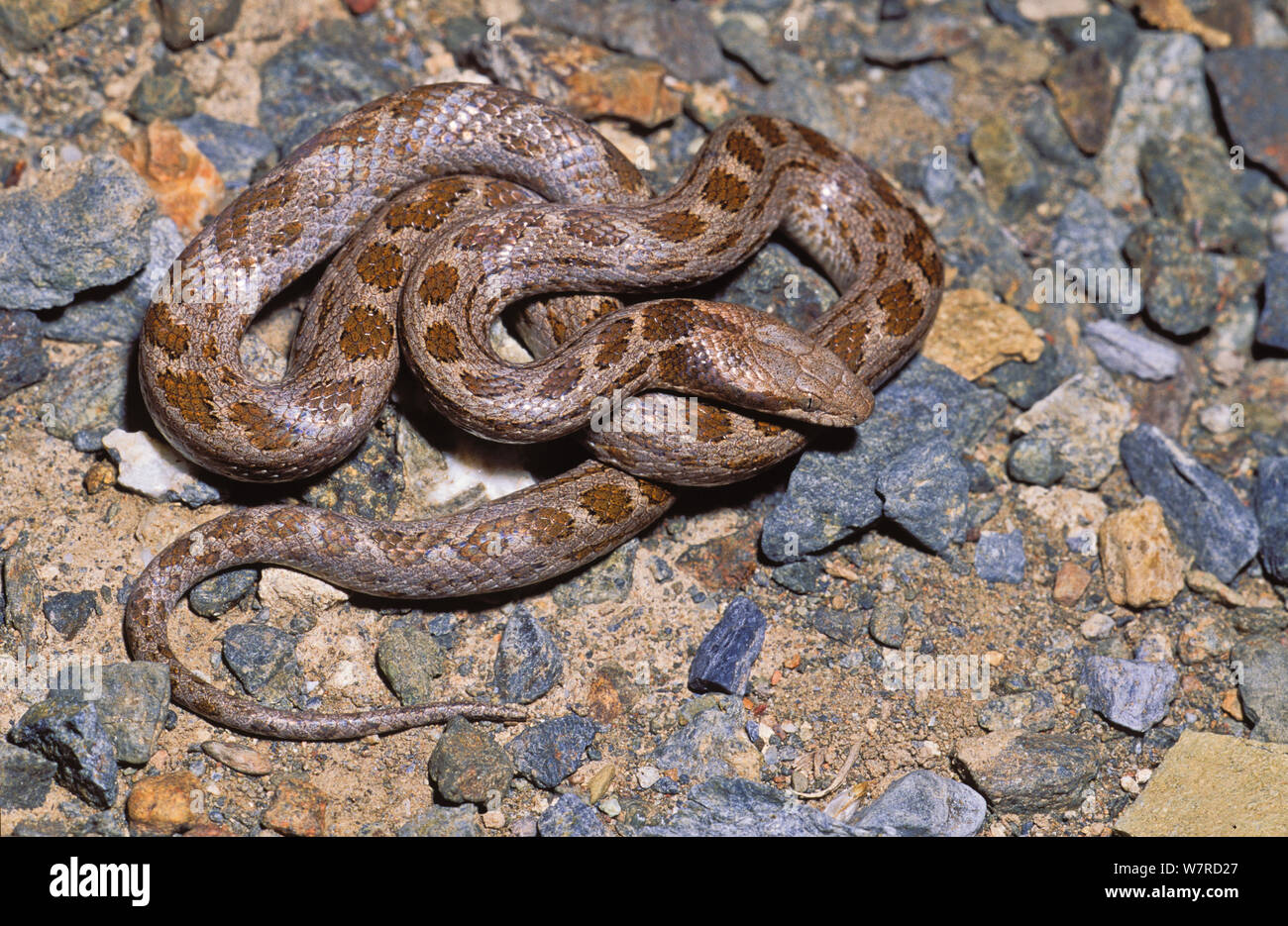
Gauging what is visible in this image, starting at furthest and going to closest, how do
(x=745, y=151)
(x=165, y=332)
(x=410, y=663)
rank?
1. (x=745, y=151)
2. (x=165, y=332)
3. (x=410, y=663)

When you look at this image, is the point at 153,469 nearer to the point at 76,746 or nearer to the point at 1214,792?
the point at 76,746

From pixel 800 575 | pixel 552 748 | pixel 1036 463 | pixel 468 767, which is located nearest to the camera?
pixel 468 767

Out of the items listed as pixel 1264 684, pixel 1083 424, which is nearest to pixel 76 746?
pixel 1083 424

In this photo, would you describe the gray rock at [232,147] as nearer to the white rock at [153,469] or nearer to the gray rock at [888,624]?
the white rock at [153,469]

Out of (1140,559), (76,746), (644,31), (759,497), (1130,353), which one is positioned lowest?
(76,746)

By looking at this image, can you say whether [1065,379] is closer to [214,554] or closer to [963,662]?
[963,662]

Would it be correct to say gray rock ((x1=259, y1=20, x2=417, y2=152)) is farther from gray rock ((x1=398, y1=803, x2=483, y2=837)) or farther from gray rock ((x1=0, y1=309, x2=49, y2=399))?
gray rock ((x1=398, y1=803, x2=483, y2=837))
